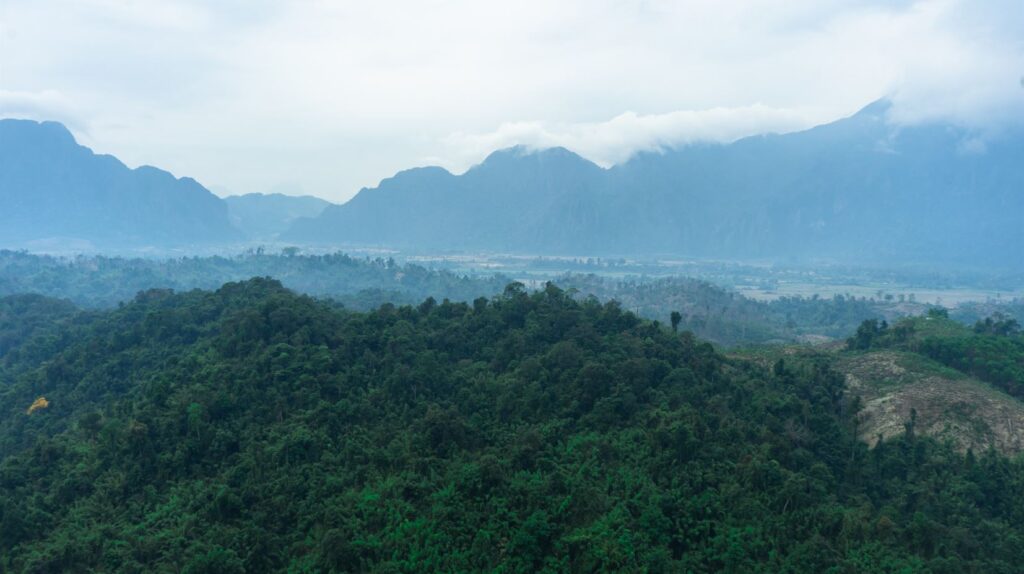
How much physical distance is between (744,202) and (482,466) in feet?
527

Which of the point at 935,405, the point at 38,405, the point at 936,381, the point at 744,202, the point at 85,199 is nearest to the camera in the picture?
the point at 935,405

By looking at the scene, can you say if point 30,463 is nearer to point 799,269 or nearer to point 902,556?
point 902,556

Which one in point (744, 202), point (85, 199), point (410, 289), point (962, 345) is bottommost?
point (410, 289)

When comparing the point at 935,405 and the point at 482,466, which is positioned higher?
the point at 935,405

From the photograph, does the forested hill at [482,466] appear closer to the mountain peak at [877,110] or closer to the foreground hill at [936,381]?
the foreground hill at [936,381]

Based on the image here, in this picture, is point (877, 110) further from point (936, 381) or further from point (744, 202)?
point (936, 381)

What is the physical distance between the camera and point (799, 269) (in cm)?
12638

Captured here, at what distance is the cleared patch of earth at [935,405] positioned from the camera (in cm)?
2055

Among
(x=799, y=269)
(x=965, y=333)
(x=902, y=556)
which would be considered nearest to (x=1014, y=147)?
(x=799, y=269)

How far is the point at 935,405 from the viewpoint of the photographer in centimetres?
2192

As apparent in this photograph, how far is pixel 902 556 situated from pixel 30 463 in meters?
20.5

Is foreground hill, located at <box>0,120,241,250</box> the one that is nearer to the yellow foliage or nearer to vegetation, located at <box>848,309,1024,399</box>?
the yellow foliage

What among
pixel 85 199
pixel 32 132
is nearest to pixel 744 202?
pixel 85 199

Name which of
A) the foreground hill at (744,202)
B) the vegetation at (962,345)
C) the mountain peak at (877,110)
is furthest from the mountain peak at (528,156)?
the vegetation at (962,345)
